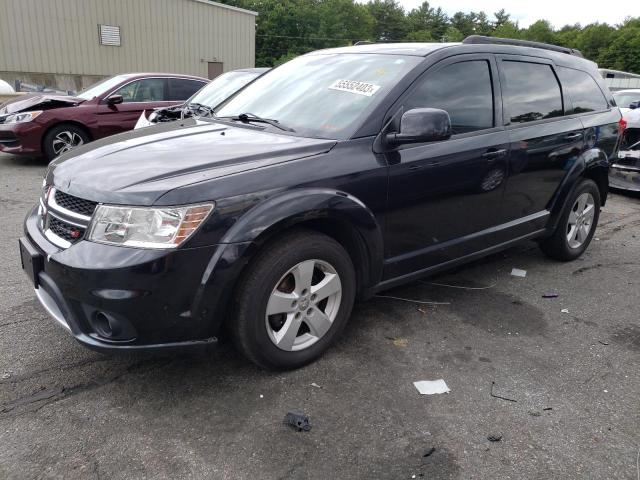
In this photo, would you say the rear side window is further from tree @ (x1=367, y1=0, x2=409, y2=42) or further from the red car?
tree @ (x1=367, y1=0, x2=409, y2=42)

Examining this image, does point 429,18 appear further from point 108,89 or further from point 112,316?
point 112,316

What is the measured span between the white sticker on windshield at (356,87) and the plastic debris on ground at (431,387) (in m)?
1.70

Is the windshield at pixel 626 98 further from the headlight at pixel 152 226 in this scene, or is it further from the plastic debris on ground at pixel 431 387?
the headlight at pixel 152 226

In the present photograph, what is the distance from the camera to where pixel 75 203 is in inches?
103

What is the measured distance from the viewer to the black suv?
239cm

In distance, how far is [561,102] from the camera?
14.5ft

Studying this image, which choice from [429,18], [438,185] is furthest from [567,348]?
[429,18]

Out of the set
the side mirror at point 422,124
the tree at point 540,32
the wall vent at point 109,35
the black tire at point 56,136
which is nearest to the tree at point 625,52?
the tree at point 540,32

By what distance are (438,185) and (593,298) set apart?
181 centimetres

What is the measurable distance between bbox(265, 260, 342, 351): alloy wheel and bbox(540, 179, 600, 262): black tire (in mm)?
2652

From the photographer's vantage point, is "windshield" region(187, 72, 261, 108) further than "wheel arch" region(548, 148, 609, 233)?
Yes

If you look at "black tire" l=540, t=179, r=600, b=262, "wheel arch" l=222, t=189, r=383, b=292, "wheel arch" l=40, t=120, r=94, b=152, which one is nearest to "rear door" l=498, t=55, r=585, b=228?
"black tire" l=540, t=179, r=600, b=262

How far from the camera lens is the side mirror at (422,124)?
295cm

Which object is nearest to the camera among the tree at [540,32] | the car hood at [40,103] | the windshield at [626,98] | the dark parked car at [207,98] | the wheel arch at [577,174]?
the wheel arch at [577,174]
